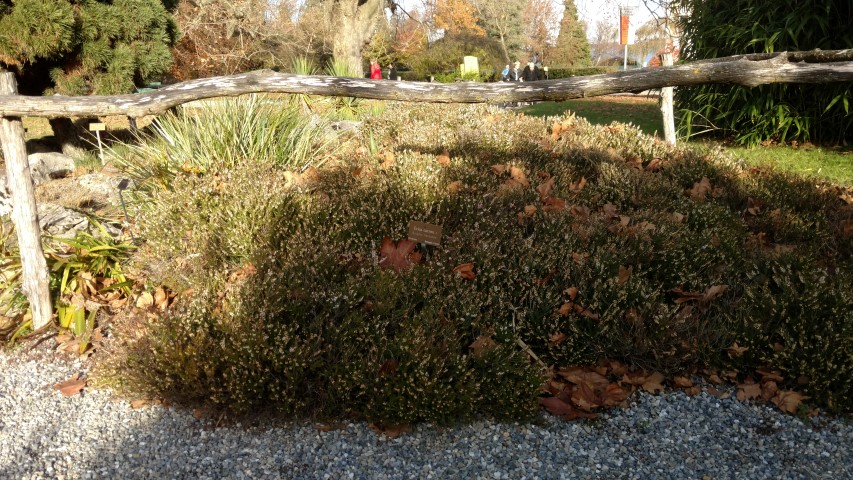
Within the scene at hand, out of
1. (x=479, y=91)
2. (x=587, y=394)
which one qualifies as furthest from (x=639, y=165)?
(x=587, y=394)

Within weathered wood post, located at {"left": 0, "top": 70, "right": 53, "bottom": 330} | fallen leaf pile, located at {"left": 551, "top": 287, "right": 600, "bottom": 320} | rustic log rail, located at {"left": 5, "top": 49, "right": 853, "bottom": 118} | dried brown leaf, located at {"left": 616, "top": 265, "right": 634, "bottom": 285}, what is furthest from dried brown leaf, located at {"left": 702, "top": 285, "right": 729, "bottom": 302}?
weathered wood post, located at {"left": 0, "top": 70, "right": 53, "bottom": 330}

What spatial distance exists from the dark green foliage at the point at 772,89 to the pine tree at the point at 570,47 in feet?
125

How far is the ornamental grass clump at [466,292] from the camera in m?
3.16

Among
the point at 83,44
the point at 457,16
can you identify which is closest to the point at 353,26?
the point at 83,44

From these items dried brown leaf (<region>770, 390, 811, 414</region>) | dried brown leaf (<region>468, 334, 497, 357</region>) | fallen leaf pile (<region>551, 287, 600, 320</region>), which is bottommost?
dried brown leaf (<region>770, 390, 811, 414</region>)

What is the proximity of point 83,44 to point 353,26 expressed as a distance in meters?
9.23

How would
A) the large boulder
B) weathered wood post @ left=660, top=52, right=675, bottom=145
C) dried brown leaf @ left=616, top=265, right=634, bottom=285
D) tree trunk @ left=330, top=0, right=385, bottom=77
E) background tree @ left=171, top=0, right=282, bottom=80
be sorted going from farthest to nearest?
1. background tree @ left=171, top=0, right=282, bottom=80
2. tree trunk @ left=330, top=0, right=385, bottom=77
3. weathered wood post @ left=660, top=52, right=675, bottom=145
4. the large boulder
5. dried brown leaf @ left=616, top=265, right=634, bottom=285

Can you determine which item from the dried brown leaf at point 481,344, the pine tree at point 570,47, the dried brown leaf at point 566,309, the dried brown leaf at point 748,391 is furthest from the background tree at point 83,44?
the pine tree at point 570,47

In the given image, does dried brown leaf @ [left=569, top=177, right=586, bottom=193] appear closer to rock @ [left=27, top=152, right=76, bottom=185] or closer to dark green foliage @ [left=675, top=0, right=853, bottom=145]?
dark green foliage @ [left=675, top=0, right=853, bottom=145]

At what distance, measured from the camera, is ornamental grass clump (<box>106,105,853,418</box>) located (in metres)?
3.16

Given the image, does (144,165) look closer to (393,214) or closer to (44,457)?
(393,214)

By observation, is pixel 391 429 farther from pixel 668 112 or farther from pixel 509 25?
pixel 509 25

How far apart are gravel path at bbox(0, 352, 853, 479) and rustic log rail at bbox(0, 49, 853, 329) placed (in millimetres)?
1377

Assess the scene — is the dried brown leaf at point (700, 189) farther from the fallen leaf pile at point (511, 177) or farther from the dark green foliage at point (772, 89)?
→ the dark green foliage at point (772, 89)
